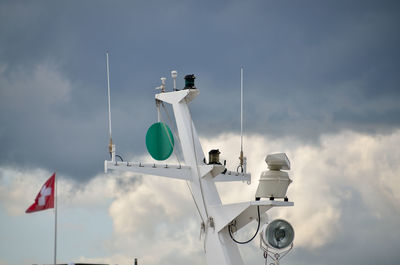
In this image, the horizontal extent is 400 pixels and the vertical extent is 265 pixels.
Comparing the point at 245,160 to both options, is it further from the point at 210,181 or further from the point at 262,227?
the point at 262,227

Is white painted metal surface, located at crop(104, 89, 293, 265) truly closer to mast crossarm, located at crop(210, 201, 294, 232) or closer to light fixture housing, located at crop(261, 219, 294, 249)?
mast crossarm, located at crop(210, 201, 294, 232)

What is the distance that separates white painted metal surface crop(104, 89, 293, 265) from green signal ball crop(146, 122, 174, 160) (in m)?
0.38

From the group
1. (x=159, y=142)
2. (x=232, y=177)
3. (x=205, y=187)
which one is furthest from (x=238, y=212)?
(x=159, y=142)

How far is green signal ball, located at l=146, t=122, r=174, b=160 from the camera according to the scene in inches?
1046

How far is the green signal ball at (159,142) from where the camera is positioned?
26.6 m

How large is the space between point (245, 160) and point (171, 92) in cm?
309

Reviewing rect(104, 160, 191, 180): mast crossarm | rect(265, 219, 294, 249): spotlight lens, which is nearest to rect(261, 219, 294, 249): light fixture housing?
rect(265, 219, 294, 249): spotlight lens

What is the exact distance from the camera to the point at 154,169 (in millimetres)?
25453

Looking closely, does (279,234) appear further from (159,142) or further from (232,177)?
(159,142)

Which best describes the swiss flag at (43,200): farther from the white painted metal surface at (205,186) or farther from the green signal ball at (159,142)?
the green signal ball at (159,142)

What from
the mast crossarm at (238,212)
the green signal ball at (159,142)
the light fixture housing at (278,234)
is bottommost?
the light fixture housing at (278,234)

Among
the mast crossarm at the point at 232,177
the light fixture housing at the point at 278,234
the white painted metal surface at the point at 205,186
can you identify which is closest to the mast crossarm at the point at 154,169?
the white painted metal surface at the point at 205,186

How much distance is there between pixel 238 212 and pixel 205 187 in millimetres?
1440

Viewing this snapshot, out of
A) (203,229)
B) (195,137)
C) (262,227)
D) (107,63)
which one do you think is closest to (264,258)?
(262,227)
